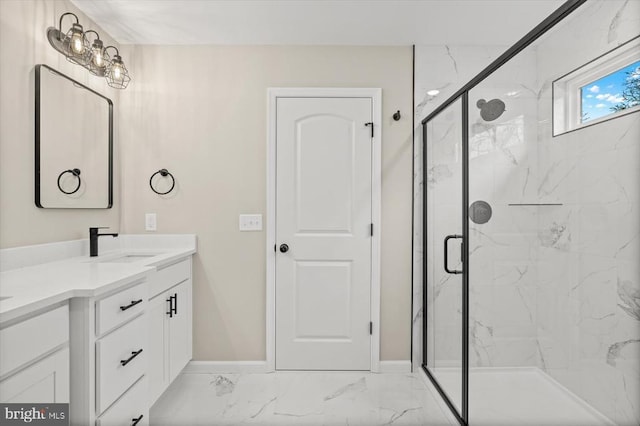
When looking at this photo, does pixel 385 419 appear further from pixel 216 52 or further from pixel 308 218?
pixel 216 52

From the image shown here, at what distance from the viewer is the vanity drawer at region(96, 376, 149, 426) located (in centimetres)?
144

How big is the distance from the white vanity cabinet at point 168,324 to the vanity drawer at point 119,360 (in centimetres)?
28

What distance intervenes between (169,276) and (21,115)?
1.16 metres

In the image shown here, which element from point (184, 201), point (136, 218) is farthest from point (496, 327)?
point (136, 218)

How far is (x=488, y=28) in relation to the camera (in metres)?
2.44

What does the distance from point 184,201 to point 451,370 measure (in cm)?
221

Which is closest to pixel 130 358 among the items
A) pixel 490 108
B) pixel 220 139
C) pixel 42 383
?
pixel 42 383

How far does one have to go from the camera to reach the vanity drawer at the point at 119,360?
1378 millimetres

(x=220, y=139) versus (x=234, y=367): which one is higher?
(x=220, y=139)

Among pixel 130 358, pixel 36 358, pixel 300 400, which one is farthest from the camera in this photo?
pixel 300 400

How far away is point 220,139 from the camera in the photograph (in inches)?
105

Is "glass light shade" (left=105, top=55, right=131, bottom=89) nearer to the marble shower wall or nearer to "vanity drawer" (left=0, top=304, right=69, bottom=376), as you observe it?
"vanity drawer" (left=0, top=304, right=69, bottom=376)

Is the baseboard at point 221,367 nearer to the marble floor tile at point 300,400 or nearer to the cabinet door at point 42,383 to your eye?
the marble floor tile at point 300,400

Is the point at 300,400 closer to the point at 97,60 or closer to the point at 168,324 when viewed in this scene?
the point at 168,324
